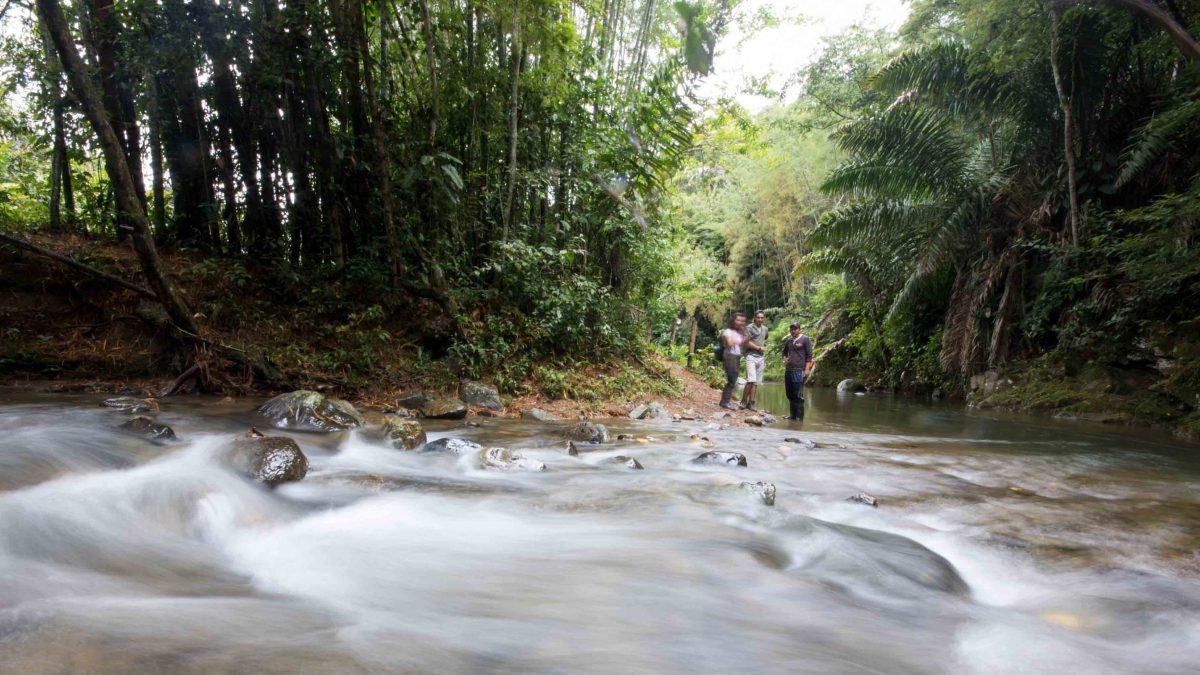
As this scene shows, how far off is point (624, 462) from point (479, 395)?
292 cm

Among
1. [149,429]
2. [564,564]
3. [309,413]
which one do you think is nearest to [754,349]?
[309,413]

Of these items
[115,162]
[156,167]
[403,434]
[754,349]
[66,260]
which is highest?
[156,167]

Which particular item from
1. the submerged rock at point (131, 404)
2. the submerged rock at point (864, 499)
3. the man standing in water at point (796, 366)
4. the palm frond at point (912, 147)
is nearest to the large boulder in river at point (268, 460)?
the submerged rock at point (131, 404)

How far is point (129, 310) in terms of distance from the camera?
6.81 m

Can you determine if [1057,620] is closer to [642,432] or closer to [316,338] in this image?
[642,432]

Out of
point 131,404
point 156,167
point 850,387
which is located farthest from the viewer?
point 850,387

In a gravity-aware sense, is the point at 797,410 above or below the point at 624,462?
above

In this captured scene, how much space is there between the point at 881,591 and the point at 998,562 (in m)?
0.80

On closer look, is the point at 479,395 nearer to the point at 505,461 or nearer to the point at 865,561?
the point at 505,461

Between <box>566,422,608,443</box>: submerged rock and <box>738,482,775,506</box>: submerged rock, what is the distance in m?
2.08

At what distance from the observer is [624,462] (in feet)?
15.8

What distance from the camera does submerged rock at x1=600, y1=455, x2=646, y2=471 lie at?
4730mm

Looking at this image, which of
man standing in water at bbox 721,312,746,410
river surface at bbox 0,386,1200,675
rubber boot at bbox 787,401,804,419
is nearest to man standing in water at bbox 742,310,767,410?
man standing in water at bbox 721,312,746,410

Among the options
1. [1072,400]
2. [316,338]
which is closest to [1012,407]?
[1072,400]
